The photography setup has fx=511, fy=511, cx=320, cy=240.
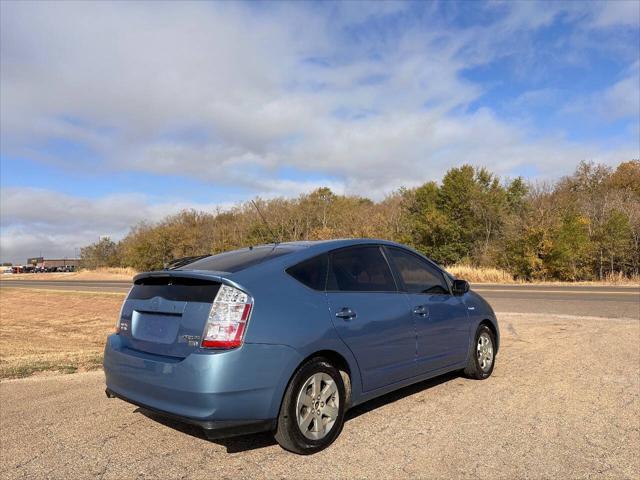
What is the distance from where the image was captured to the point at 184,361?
141 inches

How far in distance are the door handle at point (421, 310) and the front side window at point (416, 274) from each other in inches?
7.0

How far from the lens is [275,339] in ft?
11.9

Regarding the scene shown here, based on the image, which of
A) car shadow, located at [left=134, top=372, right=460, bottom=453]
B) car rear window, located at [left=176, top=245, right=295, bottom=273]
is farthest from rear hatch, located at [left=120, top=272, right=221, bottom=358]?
car shadow, located at [left=134, top=372, right=460, bottom=453]

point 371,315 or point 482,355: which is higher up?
point 371,315

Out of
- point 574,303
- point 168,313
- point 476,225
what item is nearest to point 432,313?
point 168,313

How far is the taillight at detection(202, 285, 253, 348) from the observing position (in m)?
3.52

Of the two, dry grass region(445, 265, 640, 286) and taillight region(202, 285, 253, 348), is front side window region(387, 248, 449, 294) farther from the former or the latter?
dry grass region(445, 265, 640, 286)

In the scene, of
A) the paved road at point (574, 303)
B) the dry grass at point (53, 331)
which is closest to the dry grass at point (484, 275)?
the paved road at point (574, 303)

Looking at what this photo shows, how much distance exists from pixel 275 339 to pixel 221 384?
0.48m

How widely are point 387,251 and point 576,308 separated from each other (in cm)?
1116

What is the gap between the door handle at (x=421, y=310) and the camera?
5007mm

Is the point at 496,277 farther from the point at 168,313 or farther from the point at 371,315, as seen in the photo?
the point at 168,313

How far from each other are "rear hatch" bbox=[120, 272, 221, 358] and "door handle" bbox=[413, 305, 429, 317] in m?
2.13

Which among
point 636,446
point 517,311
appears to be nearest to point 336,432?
point 636,446
